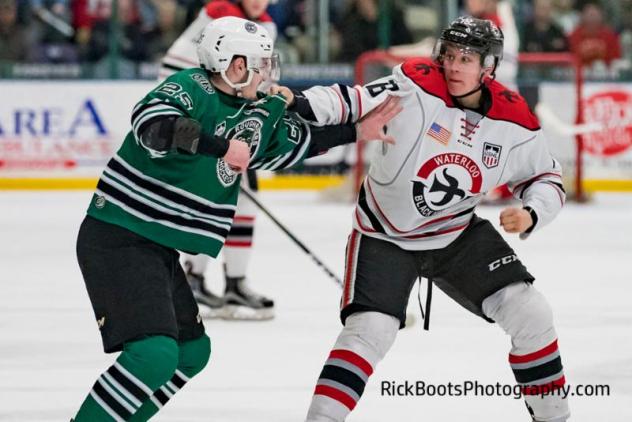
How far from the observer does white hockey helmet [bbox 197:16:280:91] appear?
121 inches

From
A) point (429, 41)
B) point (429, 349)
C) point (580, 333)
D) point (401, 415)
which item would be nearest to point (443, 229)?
point (401, 415)

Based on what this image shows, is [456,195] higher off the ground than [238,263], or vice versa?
[456,195]

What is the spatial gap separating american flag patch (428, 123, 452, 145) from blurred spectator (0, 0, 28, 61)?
23.8ft

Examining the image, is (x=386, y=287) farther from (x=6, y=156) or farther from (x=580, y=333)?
(x=6, y=156)

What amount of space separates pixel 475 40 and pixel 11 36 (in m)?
7.46

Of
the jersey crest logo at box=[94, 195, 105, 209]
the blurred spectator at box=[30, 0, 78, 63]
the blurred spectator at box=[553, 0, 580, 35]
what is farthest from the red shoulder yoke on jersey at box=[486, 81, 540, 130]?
the blurred spectator at box=[553, 0, 580, 35]

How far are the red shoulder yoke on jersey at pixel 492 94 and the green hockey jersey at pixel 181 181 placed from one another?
0.45 m

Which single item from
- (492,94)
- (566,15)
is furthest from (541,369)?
(566,15)

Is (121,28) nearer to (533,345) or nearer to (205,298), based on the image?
(205,298)

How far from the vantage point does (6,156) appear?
385 inches

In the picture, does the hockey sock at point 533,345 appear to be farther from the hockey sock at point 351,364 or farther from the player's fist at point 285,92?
the player's fist at point 285,92

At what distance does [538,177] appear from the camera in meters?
3.42

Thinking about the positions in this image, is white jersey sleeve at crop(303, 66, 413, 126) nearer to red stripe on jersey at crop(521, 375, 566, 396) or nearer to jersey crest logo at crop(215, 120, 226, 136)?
jersey crest logo at crop(215, 120, 226, 136)

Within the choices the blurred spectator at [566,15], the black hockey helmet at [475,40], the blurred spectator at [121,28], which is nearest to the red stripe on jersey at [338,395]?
the black hockey helmet at [475,40]
